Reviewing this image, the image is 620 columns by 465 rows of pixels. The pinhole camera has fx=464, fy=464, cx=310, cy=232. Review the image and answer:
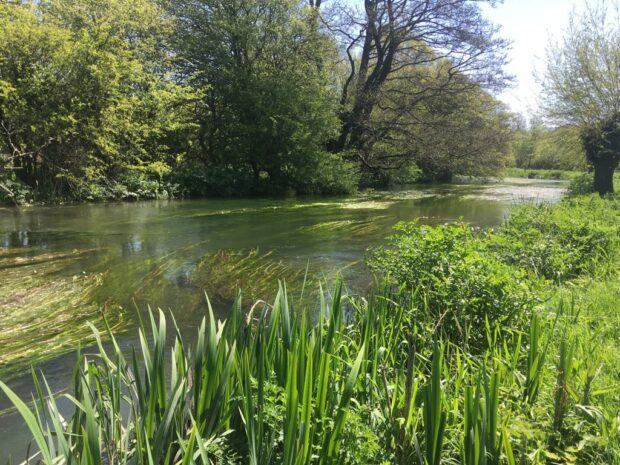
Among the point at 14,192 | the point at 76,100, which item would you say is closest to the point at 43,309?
the point at 14,192

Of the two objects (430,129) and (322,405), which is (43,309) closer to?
(322,405)

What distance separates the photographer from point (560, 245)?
643 cm

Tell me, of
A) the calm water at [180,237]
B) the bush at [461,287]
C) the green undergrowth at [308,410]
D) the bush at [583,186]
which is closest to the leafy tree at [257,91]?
the calm water at [180,237]

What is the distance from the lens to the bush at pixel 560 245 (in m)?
5.46

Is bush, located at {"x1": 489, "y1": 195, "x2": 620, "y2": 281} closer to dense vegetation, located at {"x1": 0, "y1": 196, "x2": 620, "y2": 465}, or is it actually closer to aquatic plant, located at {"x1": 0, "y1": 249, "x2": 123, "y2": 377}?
dense vegetation, located at {"x1": 0, "y1": 196, "x2": 620, "y2": 465}

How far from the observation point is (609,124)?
17.0m

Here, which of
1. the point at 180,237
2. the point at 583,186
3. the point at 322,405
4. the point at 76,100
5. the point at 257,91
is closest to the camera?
the point at 322,405

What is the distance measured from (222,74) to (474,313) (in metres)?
18.9

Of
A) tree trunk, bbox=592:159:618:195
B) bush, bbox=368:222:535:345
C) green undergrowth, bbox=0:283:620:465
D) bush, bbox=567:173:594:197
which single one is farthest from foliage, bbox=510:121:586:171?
green undergrowth, bbox=0:283:620:465

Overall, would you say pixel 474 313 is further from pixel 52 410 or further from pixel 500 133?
pixel 500 133

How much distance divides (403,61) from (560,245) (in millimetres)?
21976

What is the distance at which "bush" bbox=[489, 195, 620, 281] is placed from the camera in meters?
5.46

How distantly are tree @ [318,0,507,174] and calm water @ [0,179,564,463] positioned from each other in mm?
8640

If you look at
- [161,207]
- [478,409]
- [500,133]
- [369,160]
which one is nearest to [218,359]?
[478,409]
